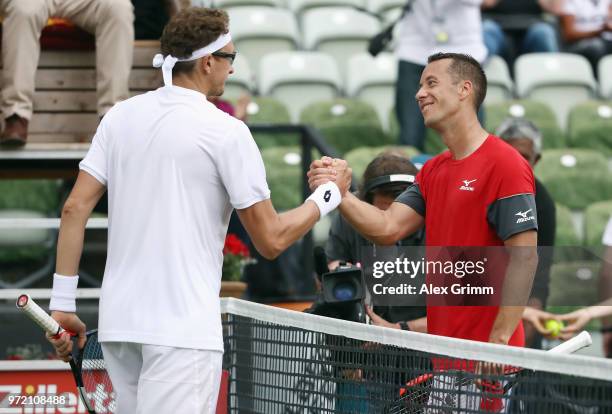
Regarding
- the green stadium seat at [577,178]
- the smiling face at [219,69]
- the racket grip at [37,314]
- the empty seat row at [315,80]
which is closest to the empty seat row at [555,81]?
the empty seat row at [315,80]

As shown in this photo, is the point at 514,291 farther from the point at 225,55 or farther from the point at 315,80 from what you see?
the point at 315,80

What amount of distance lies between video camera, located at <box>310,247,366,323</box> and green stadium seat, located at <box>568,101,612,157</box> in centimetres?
630

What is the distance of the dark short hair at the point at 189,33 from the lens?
4.45 m

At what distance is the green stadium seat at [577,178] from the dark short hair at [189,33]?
20.6 feet

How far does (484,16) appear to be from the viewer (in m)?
12.7

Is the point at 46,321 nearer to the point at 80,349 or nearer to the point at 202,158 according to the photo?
the point at 80,349

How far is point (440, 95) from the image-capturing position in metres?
5.05

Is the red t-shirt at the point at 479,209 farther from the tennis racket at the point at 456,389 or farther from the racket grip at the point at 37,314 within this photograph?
the racket grip at the point at 37,314

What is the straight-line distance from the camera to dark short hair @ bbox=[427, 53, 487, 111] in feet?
16.6

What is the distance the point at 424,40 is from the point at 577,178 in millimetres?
1785

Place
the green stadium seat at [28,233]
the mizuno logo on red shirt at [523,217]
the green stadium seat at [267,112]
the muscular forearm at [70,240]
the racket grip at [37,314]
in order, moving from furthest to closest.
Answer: the green stadium seat at [267,112], the green stadium seat at [28,233], the mizuno logo on red shirt at [523,217], the muscular forearm at [70,240], the racket grip at [37,314]

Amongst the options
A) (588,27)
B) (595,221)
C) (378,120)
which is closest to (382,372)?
(595,221)

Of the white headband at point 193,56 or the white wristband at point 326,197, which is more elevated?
the white headband at point 193,56

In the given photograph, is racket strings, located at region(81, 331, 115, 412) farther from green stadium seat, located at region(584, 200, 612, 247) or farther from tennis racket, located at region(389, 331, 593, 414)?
green stadium seat, located at region(584, 200, 612, 247)
